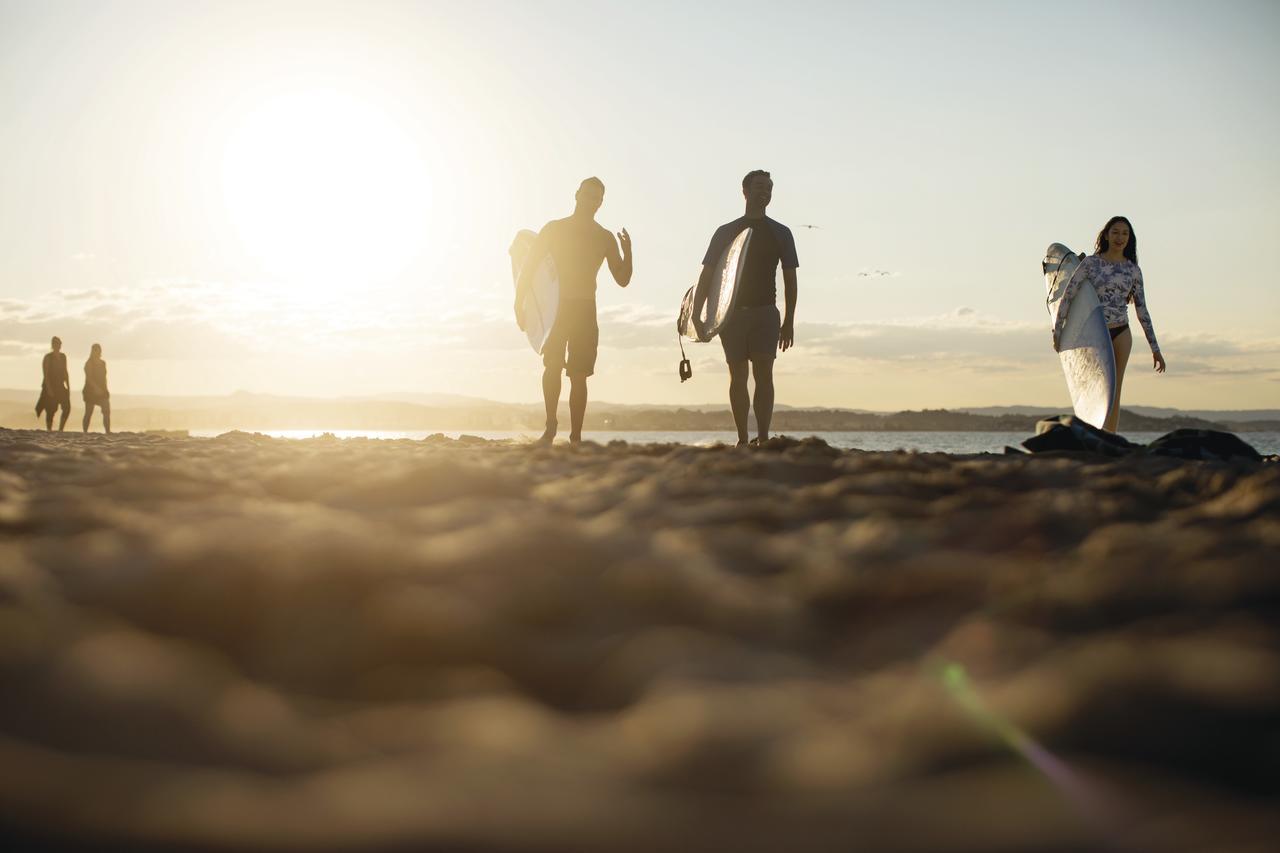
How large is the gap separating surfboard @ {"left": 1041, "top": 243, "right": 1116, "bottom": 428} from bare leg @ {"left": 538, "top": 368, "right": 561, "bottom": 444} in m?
4.22

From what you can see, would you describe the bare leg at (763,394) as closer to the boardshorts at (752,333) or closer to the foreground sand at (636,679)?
the boardshorts at (752,333)

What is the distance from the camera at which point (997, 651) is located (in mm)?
1448

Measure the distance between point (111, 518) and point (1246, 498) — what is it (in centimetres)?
303

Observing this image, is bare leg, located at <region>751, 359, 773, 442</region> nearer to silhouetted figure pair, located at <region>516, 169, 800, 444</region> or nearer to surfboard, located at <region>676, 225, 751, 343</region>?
silhouetted figure pair, located at <region>516, 169, 800, 444</region>

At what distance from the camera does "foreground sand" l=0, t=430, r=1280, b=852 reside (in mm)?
931

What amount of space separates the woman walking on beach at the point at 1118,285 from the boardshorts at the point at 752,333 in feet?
8.59

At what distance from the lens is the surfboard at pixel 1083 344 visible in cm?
765

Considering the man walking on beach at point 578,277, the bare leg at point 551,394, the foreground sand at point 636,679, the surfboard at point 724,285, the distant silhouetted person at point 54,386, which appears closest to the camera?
the foreground sand at point 636,679

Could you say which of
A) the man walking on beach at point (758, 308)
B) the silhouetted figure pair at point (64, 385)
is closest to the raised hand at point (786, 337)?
the man walking on beach at point (758, 308)

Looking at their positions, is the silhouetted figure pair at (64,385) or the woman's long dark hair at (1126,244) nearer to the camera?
the woman's long dark hair at (1126,244)

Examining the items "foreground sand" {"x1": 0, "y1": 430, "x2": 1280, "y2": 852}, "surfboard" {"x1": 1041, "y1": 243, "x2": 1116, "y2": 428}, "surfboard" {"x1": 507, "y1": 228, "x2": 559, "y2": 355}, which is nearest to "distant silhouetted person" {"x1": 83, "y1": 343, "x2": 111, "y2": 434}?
"surfboard" {"x1": 507, "y1": 228, "x2": 559, "y2": 355}

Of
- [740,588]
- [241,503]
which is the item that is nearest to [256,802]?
[740,588]

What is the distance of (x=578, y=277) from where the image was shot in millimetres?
7469

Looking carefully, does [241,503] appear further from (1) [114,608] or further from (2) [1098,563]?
(2) [1098,563]
